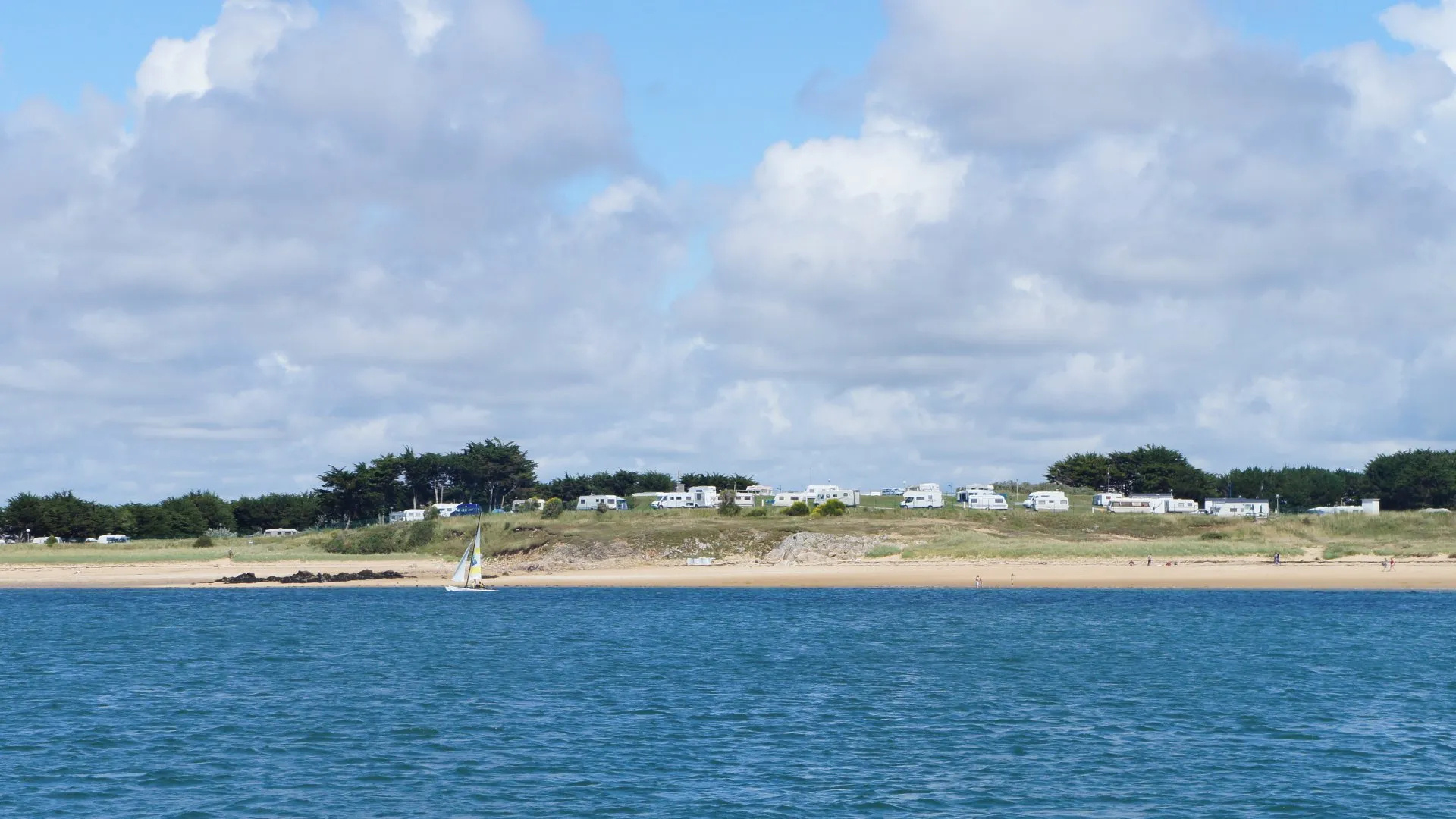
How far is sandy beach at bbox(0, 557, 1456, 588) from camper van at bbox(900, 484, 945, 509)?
39737mm

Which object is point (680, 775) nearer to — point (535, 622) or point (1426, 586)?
point (535, 622)

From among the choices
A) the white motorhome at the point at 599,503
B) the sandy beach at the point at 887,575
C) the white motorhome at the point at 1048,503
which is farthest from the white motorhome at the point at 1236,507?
the white motorhome at the point at 599,503

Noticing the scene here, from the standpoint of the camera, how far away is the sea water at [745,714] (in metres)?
30.1

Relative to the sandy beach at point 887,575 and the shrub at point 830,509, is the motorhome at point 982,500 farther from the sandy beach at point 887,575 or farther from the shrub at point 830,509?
the sandy beach at point 887,575

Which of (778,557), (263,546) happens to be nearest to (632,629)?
(778,557)

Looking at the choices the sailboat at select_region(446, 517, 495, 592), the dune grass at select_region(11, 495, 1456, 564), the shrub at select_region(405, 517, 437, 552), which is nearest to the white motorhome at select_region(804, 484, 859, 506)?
the dune grass at select_region(11, 495, 1456, 564)

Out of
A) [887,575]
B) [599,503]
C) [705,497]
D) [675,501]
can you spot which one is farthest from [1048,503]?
[887,575]

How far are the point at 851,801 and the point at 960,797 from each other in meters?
2.42

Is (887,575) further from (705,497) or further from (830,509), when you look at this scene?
(705,497)

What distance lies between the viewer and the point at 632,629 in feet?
230

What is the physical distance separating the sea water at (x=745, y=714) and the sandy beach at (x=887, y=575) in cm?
885

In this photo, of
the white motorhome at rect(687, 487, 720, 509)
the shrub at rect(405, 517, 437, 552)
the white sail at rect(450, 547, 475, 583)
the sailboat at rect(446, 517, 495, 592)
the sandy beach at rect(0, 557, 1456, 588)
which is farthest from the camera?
the white motorhome at rect(687, 487, 720, 509)

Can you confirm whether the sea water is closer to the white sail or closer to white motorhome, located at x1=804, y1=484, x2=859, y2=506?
the white sail

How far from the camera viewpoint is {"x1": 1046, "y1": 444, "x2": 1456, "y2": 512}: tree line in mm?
162875
